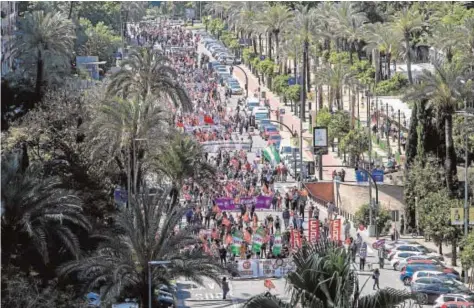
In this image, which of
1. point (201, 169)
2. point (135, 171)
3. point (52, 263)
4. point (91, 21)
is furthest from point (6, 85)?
point (91, 21)

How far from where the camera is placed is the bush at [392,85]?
323ft

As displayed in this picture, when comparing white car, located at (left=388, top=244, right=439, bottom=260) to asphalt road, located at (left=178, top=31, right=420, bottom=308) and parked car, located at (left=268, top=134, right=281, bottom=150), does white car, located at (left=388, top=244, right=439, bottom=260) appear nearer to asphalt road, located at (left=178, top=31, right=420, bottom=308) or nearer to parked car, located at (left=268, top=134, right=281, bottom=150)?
asphalt road, located at (left=178, top=31, right=420, bottom=308)

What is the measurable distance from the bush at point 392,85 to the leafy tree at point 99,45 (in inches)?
1112

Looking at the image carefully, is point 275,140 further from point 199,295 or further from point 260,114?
point 199,295

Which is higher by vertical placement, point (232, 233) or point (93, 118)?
point (93, 118)

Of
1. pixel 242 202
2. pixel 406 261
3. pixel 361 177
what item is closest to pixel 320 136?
pixel 361 177

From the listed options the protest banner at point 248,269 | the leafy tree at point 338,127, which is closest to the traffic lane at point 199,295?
the protest banner at point 248,269

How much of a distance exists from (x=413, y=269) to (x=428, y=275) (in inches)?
68.6

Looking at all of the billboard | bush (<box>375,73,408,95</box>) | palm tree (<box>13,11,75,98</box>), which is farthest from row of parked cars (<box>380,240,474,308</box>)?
bush (<box>375,73,408,95</box>)

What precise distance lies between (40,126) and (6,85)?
1311 cm

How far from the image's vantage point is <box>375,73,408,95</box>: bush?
9831 cm

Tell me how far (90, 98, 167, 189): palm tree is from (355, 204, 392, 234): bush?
416 inches

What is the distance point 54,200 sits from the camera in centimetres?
4009

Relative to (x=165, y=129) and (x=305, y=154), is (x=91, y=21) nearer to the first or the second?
(x=305, y=154)
